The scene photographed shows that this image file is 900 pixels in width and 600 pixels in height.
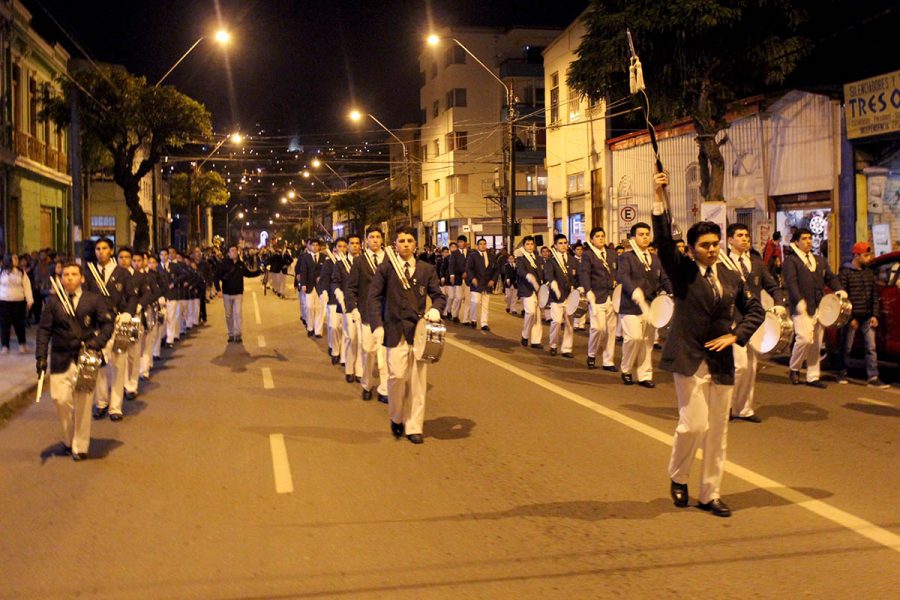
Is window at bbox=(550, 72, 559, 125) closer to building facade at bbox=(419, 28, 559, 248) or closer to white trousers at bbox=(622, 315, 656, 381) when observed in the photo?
building facade at bbox=(419, 28, 559, 248)

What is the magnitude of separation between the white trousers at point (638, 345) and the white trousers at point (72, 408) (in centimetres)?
694

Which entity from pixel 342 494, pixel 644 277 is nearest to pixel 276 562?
pixel 342 494

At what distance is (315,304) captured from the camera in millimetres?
20484

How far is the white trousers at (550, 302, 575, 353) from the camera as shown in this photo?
1617cm

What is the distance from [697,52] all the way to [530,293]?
6.91 m

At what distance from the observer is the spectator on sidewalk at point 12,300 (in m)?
17.0

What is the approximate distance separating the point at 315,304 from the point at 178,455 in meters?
11.9

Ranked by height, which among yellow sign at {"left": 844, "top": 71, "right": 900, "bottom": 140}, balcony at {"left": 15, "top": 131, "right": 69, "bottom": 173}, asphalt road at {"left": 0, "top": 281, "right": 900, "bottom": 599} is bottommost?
asphalt road at {"left": 0, "top": 281, "right": 900, "bottom": 599}

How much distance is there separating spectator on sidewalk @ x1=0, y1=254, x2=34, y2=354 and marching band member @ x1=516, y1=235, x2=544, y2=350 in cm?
914

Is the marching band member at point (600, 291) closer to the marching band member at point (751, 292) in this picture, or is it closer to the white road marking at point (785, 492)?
the white road marking at point (785, 492)

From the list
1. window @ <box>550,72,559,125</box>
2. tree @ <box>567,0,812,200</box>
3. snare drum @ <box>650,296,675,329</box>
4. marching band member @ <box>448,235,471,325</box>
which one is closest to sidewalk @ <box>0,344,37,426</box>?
snare drum @ <box>650,296,675,329</box>

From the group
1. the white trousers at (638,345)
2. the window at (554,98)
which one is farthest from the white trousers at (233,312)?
the window at (554,98)

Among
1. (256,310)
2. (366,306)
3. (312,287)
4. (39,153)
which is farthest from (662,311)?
(39,153)

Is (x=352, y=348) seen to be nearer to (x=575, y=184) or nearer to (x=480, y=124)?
(x=575, y=184)
